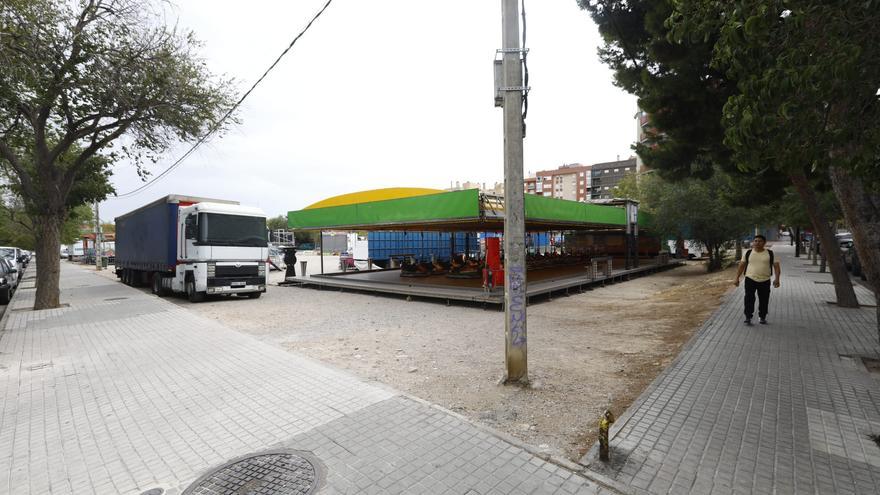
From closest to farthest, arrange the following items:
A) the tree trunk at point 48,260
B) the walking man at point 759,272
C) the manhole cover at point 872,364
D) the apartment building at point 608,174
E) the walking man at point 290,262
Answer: the manhole cover at point 872,364 → the walking man at point 759,272 → the tree trunk at point 48,260 → the walking man at point 290,262 → the apartment building at point 608,174

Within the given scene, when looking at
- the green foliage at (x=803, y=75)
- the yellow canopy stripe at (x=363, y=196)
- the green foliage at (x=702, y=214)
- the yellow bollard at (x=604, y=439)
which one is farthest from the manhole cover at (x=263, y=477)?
the green foliage at (x=702, y=214)

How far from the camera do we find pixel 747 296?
734 cm

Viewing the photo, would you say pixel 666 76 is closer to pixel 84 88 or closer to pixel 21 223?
pixel 84 88

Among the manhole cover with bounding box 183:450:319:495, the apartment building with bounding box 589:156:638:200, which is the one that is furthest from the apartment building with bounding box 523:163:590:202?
the manhole cover with bounding box 183:450:319:495

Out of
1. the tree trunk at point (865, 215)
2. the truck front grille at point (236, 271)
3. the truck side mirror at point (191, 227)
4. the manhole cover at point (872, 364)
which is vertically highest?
the truck side mirror at point (191, 227)

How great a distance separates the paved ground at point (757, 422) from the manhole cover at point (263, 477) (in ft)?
7.01

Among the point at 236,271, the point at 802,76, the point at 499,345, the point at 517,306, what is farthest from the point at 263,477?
the point at 236,271

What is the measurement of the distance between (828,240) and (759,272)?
2848 mm

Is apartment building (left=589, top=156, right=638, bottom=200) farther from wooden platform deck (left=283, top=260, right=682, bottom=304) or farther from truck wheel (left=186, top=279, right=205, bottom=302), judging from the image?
truck wheel (left=186, top=279, right=205, bottom=302)

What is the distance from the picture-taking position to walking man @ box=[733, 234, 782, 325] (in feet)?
23.1

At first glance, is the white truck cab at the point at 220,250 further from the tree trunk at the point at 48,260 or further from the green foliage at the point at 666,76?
the green foliage at the point at 666,76

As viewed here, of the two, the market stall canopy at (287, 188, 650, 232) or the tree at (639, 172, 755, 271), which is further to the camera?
the tree at (639, 172, 755, 271)

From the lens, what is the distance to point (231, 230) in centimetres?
1218

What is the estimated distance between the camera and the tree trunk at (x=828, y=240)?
308 inches
